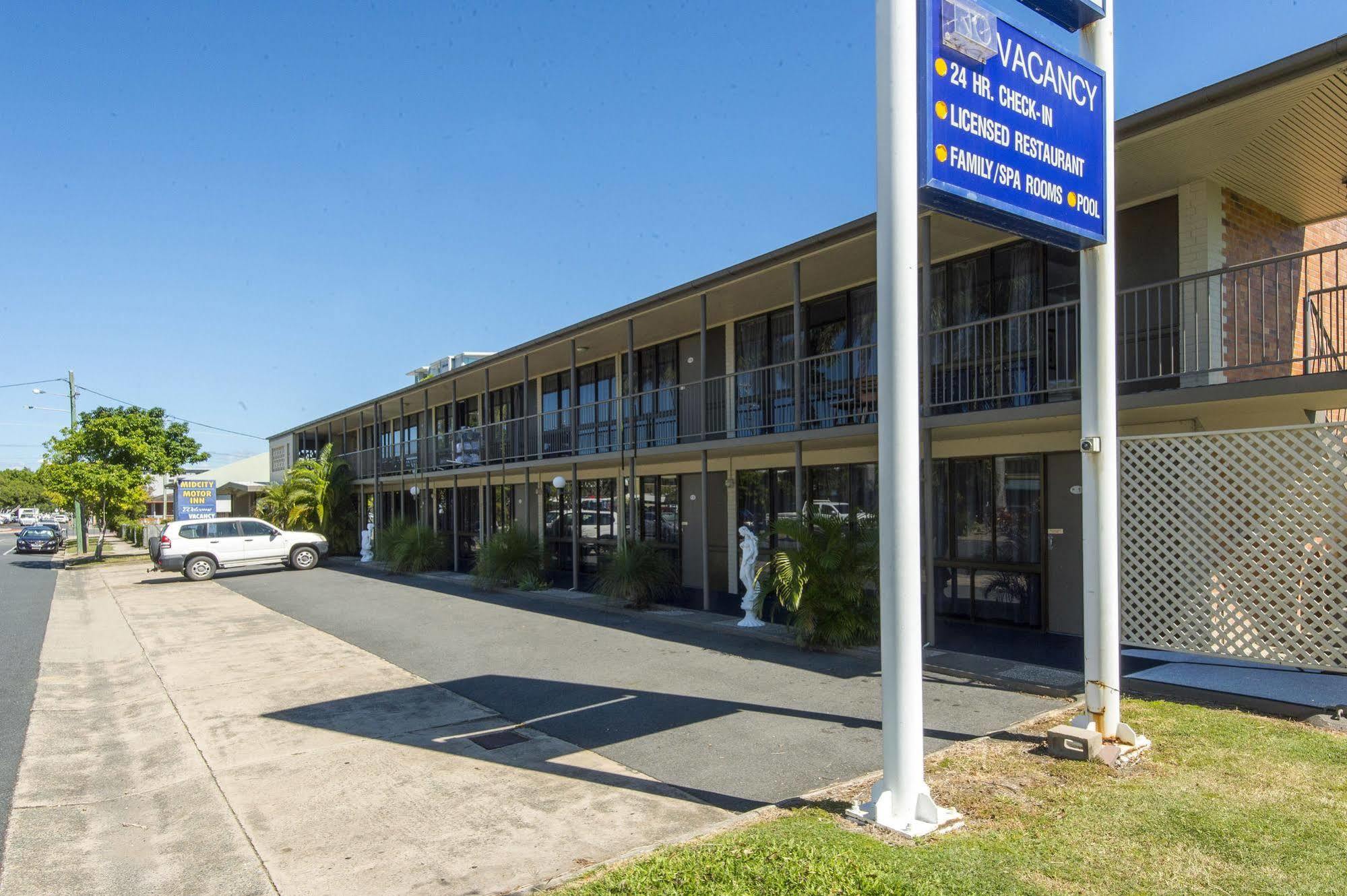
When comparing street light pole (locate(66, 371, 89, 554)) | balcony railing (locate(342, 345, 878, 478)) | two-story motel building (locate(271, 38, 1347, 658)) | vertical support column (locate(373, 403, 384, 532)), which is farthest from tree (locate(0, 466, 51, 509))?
two-story motel building (locate(271, 38, 1347, 658))

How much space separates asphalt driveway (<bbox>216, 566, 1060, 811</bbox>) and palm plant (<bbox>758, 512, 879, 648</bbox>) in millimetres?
371

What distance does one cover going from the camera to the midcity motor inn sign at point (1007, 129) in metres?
4.83

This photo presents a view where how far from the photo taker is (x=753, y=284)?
1350 centimetres

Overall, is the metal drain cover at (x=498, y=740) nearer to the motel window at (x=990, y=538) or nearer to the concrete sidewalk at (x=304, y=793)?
the concrete sidewalk at (x=304, y=793)

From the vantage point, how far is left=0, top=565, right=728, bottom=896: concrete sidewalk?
14.9 ft

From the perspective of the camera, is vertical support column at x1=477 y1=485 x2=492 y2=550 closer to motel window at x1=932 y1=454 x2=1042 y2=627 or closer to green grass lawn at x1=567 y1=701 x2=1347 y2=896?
motel window at x1=932 y1=454 x2=1042 y2=627

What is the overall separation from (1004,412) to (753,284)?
18.0 ft

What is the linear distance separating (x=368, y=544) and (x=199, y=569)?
195 inches

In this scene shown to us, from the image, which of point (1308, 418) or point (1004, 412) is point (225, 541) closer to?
point (1004, 412)

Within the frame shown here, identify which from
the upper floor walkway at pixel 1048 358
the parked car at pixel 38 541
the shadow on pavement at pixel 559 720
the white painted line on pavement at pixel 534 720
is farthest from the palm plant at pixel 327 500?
the white painted line on pavement at pixel 534 720

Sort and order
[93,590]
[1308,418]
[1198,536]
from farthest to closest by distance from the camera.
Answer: [93,590]
[1308,418]
[1198,536]

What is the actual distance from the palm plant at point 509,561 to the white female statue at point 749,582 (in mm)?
6637

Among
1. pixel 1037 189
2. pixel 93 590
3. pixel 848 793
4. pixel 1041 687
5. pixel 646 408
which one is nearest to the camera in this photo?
pixel 848 793

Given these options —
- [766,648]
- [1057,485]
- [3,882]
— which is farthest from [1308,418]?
[3,882]
